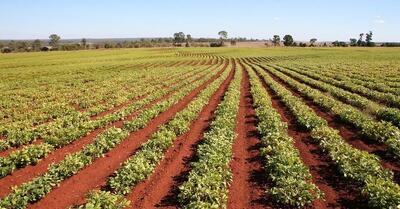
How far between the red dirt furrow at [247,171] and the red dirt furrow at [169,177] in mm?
1779

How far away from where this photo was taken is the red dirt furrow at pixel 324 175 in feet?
34.5

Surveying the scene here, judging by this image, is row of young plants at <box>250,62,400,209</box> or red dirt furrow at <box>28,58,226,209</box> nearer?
row of young plants at <box>250,62,400,209</box>

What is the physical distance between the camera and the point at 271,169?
12.4 m

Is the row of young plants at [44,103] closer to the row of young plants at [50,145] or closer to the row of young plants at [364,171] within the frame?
the row of young plants at [50,145]

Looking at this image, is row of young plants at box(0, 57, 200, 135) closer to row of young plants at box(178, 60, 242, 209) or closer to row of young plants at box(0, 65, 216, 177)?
row of young plants at box(0, 65, 216, 177)

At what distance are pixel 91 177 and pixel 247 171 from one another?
5579 millimetres

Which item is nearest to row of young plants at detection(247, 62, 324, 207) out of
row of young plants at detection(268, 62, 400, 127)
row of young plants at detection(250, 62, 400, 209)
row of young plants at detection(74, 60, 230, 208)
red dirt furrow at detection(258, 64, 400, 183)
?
row of young plants at detection(250, 62, 400, 209)

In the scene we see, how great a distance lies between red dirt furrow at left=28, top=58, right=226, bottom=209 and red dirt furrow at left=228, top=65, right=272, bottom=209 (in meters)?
4.45

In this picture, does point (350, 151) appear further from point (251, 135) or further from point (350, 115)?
point (350, 115)

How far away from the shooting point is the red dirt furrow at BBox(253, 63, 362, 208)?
10.5 m

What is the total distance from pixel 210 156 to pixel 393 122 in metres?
11.4

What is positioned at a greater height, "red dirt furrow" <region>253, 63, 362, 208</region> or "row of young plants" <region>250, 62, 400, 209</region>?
"row of young plants" <region>250, 62, 400, 209</region>

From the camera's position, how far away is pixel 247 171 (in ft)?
42.8

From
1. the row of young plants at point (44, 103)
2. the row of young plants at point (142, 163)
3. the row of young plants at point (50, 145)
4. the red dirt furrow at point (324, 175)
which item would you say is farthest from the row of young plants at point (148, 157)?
the row of young plants at point (44, 103)
